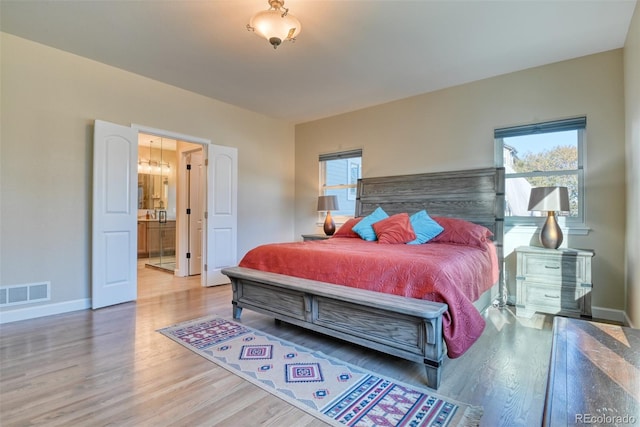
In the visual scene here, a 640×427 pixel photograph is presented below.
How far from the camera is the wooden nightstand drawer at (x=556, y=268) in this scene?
117 inches

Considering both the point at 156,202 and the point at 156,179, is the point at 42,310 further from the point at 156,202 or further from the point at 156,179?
the point at 156,179

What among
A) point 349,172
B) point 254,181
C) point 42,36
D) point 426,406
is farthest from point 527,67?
point 42,36

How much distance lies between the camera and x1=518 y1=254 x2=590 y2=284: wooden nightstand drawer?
2961 mm

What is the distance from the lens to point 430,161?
14.1ft

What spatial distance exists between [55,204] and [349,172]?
3983mm

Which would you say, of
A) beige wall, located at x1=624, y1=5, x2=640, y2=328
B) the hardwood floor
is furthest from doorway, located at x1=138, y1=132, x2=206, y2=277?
beige wall, located at x1=624, y1=5, x2=640, y2=328

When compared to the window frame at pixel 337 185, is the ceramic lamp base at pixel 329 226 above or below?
below

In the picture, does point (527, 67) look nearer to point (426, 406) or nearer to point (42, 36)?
point (426, 406)

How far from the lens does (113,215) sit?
142 inches

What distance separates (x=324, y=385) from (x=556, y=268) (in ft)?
8.58

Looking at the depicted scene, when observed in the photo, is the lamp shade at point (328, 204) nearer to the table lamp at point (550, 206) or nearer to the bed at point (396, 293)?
the bed at point (396, 293)

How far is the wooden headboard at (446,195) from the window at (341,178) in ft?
1.71

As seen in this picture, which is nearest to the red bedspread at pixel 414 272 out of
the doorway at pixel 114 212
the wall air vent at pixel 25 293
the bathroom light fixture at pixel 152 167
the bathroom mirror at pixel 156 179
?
the doorway at pixel 114 212

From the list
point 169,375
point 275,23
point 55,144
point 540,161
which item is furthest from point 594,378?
point 55,144
